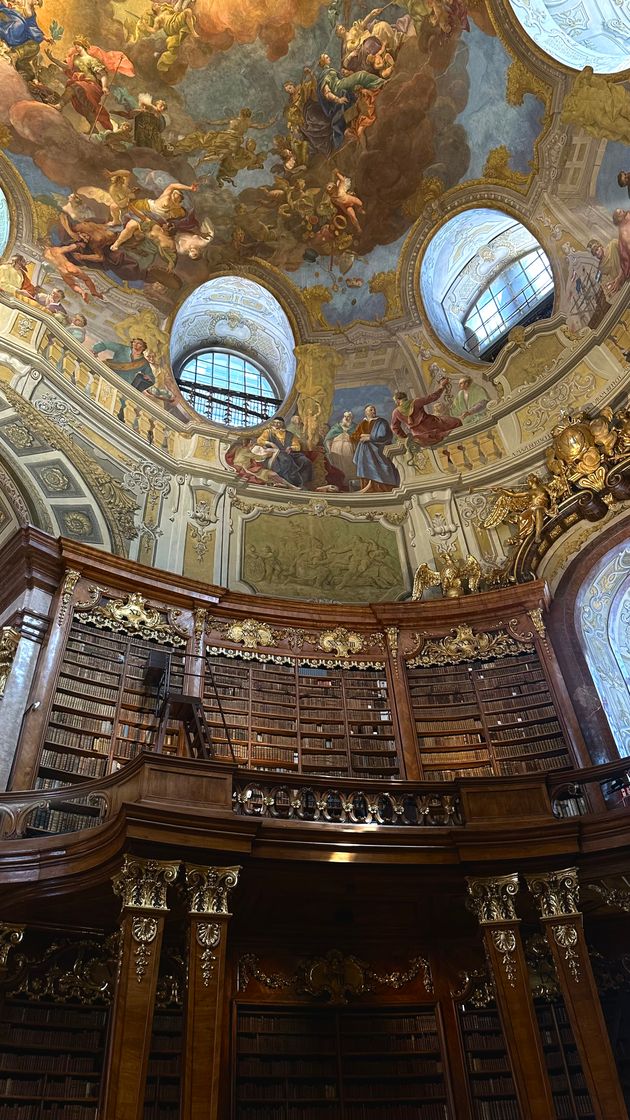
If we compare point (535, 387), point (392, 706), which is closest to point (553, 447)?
point (535, 387)

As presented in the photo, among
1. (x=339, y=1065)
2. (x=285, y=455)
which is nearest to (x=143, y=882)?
(x=339, y=1065)

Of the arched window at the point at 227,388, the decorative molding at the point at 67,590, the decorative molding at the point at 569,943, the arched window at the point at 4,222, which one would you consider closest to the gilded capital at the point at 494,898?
the decorative molding at the point at 569,943

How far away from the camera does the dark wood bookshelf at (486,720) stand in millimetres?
9805

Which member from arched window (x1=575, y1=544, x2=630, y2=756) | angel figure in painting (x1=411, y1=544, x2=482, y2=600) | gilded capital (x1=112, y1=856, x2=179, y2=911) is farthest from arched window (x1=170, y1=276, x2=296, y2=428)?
gilded capital (x1=112, y1=856, x2=179, y2=911)

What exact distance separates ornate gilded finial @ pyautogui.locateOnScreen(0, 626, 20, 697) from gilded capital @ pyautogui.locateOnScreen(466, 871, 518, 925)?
5441mm

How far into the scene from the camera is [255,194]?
46.9 feet

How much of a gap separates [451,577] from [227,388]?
6.29 m

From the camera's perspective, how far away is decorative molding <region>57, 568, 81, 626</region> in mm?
9820

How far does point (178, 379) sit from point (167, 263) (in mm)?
2113

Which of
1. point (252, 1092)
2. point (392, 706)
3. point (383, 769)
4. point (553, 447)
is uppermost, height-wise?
point (553, 447)

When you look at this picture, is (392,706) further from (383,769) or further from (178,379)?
(178,379)

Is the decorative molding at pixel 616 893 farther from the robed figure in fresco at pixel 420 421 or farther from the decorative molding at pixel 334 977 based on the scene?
the robed figure in fresco at pixel 420 421

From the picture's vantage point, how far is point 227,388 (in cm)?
1541

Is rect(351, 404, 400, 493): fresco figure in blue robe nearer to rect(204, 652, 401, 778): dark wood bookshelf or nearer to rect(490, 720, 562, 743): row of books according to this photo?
rect(204, 652, 401, 778): dark wood bookshelf
